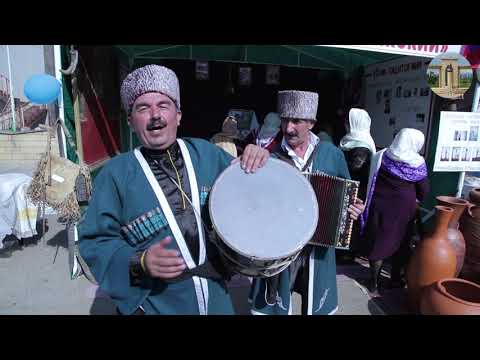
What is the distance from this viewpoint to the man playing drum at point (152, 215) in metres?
1.30

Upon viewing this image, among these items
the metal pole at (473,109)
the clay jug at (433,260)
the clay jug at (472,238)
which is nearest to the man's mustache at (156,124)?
the clay jug at (433,260)

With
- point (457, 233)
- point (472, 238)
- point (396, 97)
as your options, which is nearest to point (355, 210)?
point (457, 233)

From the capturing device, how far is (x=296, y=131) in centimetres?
223

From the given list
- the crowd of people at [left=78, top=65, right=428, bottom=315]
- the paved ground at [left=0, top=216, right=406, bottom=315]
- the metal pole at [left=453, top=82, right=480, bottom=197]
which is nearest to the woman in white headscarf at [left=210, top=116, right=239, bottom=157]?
the paved ground at [left=0, top=216, right=406, bottom=315]

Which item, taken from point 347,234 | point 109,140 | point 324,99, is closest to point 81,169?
point 109,140

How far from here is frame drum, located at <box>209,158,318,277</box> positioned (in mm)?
1265

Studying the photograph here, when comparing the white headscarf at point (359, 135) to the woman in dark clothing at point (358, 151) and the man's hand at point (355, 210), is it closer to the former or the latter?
the woman in dark clothing at point (358, 151)

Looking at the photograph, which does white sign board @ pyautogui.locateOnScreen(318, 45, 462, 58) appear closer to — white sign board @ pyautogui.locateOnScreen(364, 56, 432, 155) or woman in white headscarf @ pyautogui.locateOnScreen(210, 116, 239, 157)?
white sign board @ pyautogui.locateOnScreen(364, 56, 432, 155)

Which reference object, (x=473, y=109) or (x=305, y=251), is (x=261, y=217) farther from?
(x=473, y=109)

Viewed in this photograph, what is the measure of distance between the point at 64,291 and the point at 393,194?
11.5ft

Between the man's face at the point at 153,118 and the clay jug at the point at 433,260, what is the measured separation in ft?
9.00

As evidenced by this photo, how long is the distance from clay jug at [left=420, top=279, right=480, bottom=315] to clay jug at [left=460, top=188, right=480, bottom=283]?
816 mm

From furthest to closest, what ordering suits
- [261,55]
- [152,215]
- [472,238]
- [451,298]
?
1. [261,55]
2. [472,238]
3. [451,298]
4. [152,215]

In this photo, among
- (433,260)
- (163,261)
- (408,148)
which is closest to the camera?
(163,261)
